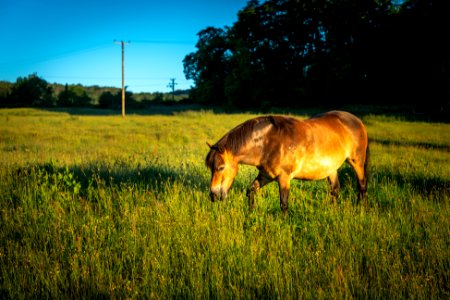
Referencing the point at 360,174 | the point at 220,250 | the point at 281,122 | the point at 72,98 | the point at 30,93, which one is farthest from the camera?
the point at 72,98

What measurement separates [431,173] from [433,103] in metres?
20.7

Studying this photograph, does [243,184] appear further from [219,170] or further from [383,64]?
[383,64]

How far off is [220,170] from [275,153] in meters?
0.88

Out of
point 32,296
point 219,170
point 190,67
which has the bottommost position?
point 32,296

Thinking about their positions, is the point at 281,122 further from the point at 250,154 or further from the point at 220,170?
the point at 220,170

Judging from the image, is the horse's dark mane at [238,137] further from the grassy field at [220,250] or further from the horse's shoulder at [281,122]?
the grassy field at [220,250]

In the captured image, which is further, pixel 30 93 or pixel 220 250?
pixel 30 93

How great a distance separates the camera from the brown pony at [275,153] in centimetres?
402

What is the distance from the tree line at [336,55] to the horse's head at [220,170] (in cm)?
2351

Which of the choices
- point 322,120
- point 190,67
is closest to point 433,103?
point 322,120

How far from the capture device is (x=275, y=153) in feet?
13.6

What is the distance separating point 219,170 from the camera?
398cm

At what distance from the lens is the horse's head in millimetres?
3934

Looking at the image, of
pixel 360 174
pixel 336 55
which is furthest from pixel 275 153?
pixel 336 55
